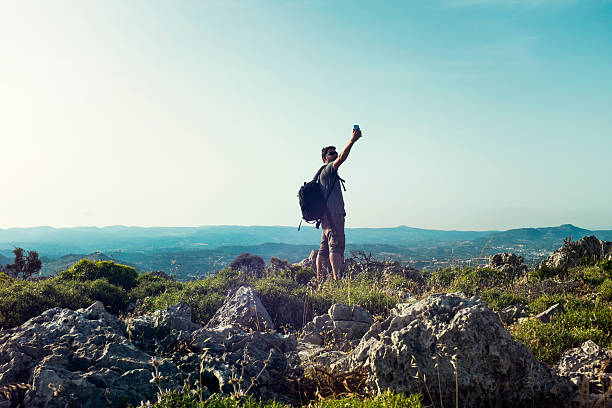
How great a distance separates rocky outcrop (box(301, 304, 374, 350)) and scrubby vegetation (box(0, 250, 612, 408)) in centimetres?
161

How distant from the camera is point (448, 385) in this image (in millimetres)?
3738

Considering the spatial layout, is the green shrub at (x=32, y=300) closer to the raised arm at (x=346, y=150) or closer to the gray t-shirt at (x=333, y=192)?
the gray t-shirt at (x=333, y=192)

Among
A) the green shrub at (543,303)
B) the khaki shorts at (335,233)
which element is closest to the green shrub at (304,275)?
the khaki shorts at (335,233)

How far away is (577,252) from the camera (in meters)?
13.4

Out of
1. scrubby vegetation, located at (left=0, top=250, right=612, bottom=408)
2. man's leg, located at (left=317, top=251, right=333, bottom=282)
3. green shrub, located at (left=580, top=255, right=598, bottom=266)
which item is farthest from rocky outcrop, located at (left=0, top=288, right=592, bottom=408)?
→ green shrub, located at (left=580, top=255, right=598, bottom=266)

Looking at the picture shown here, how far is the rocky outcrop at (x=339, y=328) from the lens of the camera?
243 inches

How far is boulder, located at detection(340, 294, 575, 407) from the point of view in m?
3.75

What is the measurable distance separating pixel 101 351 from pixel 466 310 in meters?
3.84

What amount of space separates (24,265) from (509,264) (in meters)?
16.7

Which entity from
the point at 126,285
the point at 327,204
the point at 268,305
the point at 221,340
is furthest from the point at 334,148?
the point at 221,340

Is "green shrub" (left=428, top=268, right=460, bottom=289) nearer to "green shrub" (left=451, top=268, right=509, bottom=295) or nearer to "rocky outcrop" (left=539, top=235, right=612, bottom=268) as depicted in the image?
"green shrub" (left=451, top=268, right=509, bottom=295)

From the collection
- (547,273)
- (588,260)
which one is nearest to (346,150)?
(547,273)

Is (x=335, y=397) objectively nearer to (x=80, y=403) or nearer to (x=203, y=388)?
(x=203, y=388)

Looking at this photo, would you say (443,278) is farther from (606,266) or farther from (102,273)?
(102,273)
